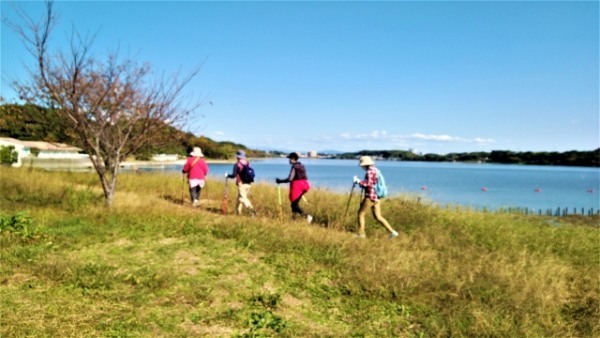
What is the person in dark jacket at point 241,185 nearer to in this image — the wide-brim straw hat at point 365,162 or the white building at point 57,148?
the wide-brim straw hat at point 365,162

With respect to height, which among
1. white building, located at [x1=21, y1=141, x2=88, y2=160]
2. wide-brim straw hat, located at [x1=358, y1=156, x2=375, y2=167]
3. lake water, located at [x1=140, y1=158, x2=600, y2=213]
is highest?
white building, located at [x1=21, y1=141, x2=88, y2=160]

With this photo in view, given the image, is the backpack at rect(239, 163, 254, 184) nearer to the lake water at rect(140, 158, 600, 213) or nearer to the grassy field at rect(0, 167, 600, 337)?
the grassy field at rect(0, 167, 600, 337)

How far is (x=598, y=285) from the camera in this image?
5.76 m

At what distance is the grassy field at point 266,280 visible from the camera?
387 centimetres

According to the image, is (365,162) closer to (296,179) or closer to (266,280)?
(296,179)

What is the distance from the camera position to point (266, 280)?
5.13 meters

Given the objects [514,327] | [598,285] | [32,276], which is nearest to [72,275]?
[32,276]

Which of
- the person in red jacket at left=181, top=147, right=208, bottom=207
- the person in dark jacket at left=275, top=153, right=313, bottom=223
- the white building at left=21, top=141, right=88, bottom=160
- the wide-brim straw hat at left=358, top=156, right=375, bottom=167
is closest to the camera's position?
the wide-brim straw hat at left=358, top=156, right=375, bottom=167

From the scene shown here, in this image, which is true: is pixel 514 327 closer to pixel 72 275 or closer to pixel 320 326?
pixel 320 326

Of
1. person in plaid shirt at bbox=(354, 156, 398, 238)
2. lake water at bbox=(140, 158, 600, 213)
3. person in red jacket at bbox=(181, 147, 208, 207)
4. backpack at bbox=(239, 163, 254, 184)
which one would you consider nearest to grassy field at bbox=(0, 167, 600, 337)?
person in plaid shirt at bbox=(354, 156, 398, 238)

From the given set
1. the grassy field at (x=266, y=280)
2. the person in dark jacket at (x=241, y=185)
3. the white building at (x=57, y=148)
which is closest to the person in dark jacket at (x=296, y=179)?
the person in dark jacket at (x=241, y=185)

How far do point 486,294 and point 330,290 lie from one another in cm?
210

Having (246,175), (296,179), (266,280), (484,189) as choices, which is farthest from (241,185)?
(484,189)

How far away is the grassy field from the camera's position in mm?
3873
